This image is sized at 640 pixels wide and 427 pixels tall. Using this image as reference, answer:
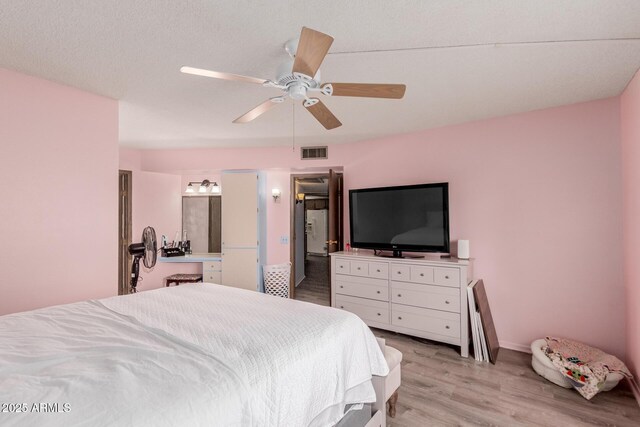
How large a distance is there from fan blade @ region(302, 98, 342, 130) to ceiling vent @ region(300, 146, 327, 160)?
7.49 feet

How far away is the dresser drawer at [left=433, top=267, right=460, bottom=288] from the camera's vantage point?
9.96ft

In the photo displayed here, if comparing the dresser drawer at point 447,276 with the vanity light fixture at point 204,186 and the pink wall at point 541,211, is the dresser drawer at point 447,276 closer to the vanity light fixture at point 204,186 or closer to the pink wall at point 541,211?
the pink wall at point 541,211

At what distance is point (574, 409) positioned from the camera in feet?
7.07

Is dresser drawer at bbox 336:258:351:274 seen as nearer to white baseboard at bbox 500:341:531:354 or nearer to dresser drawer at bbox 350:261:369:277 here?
dresser drawer at bbox 350:261:369:277

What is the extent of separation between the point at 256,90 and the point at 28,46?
147cm

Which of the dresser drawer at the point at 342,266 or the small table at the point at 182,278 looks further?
the small table at the point at 182,278

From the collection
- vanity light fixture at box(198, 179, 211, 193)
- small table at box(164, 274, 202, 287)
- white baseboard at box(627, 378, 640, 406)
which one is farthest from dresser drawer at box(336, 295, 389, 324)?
vanity light fixture at box(198, 179, 211, 193)

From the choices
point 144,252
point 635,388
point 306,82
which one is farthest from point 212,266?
point 635,388

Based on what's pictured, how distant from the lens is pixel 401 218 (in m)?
3.57

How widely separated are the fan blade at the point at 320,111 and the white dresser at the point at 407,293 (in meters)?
1.90

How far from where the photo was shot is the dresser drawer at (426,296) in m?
3.06

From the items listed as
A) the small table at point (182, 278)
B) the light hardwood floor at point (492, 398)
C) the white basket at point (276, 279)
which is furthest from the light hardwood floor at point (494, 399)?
the small table at point (182, 278)

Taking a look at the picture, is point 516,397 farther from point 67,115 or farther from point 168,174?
point 168,174

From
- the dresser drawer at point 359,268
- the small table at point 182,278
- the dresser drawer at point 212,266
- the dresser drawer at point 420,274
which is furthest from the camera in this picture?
the dresser drawer at point 212,266
